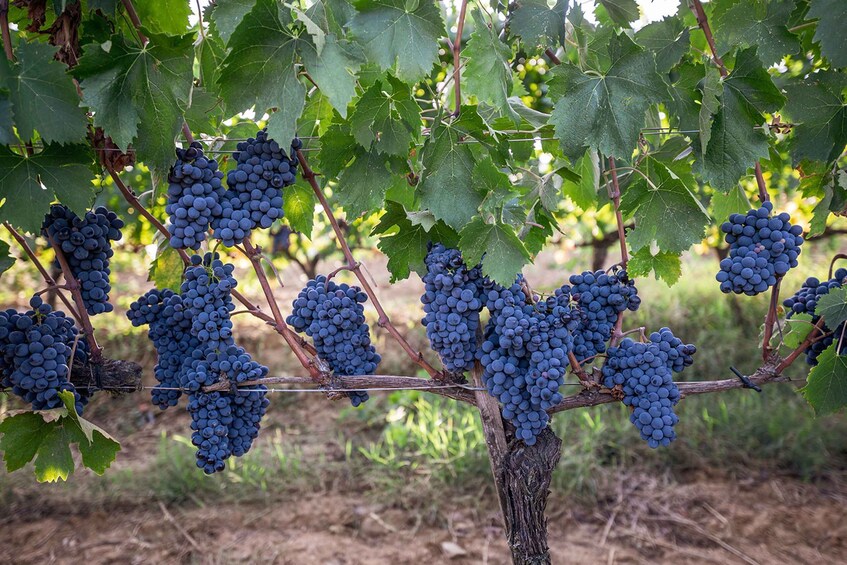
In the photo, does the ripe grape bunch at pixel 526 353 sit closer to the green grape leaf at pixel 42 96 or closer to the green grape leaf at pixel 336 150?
the green grape leaf at pixel 336 150

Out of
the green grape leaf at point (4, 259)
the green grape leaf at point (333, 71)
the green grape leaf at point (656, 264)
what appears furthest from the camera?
the green grape leaf at point (656, 264)

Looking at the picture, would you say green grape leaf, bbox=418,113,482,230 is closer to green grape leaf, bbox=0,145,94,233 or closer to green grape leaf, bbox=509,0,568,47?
green grape leaf, bbox=509,0,568,47

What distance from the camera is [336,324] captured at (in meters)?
1.51

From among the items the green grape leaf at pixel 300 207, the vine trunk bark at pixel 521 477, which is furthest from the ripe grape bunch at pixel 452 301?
the green grape leaf at pixel 300 207

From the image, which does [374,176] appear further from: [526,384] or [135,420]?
[135,420]

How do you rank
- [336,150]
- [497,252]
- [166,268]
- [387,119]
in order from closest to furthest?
[497,252] < [387,119] < [336,150] < [166,268]

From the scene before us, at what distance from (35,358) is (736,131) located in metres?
1.60

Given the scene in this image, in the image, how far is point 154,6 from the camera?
1577 mm

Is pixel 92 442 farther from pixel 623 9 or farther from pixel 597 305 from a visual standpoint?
pixel 623 9

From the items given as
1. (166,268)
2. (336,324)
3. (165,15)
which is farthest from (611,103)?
(166,268)

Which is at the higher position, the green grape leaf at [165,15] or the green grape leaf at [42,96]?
the green grape leaf at [165,15]

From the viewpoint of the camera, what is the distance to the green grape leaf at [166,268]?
5.79 feet

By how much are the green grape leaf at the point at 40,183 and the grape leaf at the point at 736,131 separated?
1.33 metres

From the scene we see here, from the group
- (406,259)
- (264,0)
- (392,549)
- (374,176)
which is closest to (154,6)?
(264,0)
